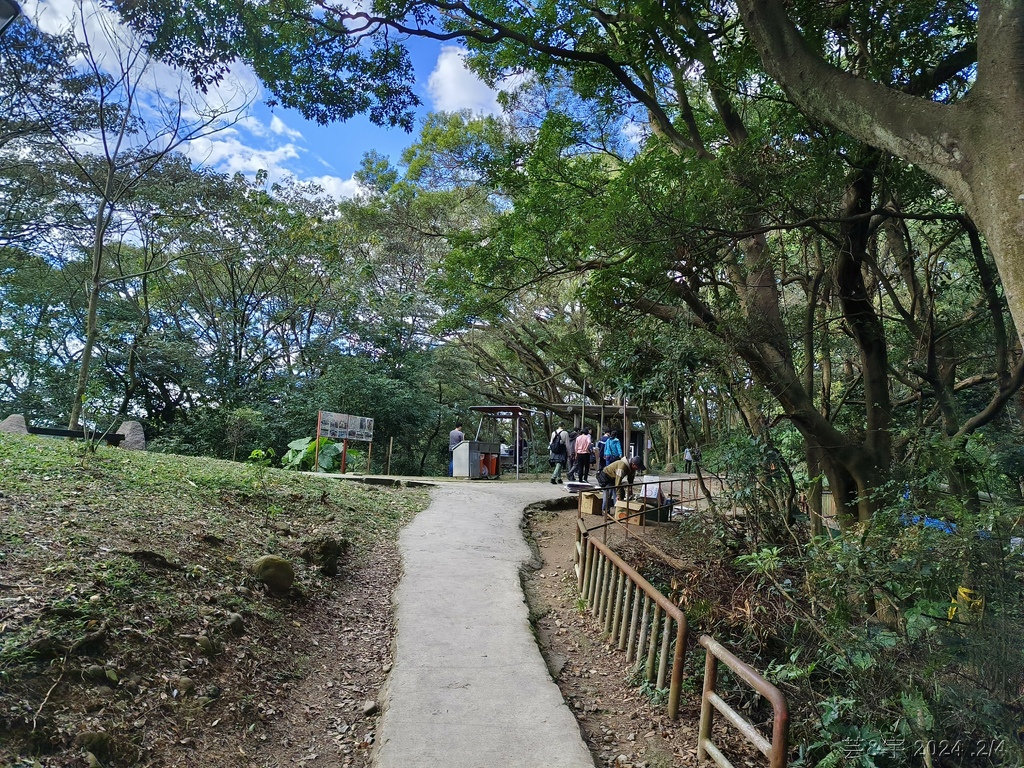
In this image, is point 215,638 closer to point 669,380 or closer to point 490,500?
point 669,380

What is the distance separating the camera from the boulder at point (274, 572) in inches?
226

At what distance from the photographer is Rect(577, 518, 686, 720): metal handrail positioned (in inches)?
177

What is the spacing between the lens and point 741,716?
3482mm

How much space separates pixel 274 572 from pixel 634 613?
3355mm

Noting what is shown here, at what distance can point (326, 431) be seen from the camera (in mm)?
15258

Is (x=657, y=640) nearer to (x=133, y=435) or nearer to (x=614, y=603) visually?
(x=614, y=603)

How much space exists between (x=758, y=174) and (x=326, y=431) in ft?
39.7

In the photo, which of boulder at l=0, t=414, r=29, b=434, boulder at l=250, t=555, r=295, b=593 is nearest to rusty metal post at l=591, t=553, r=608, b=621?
boulder at l=250, t=555, r=295, b=593

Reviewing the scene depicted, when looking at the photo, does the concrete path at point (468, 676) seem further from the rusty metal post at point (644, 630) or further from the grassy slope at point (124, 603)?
the grassy slope at point (124, 603)

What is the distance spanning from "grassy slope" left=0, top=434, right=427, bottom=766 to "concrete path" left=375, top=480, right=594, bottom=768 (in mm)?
945

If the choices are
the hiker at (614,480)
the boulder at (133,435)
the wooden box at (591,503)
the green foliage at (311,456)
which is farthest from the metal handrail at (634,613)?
the boulder at (133,435)

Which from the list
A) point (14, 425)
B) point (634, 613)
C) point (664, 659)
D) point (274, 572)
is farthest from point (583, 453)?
point (14, 425)

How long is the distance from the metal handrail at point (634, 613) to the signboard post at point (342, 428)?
9.34 m

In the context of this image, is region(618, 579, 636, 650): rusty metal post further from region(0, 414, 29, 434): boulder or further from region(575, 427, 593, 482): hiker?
region(0, 414, 29, 434): boulder
